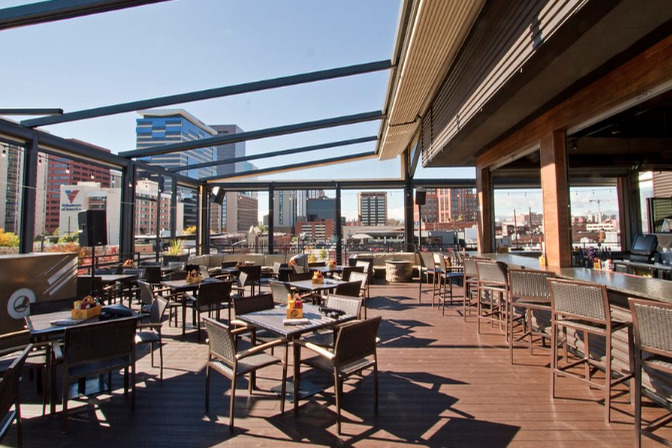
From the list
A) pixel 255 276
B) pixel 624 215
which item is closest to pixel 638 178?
pixel 624 215

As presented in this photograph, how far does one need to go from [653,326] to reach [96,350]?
3.62 metres

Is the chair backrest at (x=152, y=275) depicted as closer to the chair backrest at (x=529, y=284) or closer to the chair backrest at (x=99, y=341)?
the chair backrest at (x=99, y=341)

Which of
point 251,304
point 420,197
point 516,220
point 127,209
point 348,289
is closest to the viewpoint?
point 251,304

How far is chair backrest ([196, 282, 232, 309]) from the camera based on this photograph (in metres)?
4.37

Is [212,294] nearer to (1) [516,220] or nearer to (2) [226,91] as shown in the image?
(2) [226,91]

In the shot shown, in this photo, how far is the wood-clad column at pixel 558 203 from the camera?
449 centimetres

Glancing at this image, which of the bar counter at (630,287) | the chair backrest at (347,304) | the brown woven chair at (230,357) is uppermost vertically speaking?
the bar counter at (630,287)

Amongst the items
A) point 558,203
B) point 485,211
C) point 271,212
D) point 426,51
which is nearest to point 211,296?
point 426,51

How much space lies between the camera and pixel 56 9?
3.38m

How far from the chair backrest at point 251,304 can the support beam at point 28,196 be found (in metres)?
5.13

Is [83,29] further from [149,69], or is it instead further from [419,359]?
[419,359]

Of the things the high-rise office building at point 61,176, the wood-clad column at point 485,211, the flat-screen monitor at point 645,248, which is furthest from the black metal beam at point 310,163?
the flat-screen monitor at point 645,248

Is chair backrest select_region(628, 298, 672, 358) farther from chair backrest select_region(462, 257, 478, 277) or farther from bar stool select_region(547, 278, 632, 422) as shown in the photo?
chair backrest select_region(462, 257, 478, 277)

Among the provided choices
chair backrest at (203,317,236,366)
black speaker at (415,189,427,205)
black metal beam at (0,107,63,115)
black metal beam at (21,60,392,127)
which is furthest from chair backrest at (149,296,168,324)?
black speaker at (415,189,427,205)
